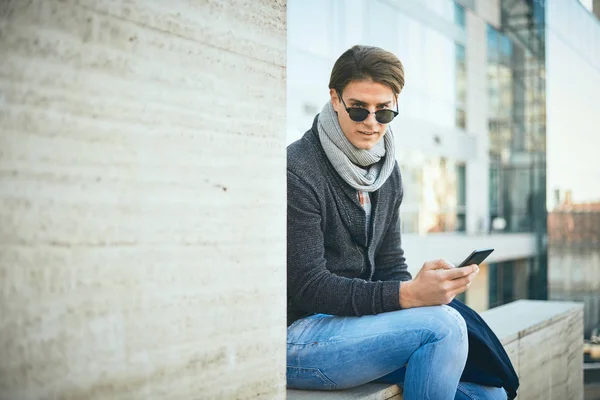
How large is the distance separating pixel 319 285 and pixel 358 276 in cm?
33

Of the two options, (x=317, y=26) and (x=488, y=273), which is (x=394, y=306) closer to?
(x=317, y=26)

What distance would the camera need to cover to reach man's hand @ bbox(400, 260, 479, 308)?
2.20 metres

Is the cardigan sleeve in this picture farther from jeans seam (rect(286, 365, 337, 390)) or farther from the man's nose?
the man's nose

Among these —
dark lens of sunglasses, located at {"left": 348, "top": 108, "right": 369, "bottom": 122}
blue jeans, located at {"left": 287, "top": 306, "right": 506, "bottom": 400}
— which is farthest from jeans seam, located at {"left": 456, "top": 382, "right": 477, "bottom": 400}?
dark lens of sunglasses, located at {"left": 348, "top": 108, "right": 369, "bottom": 122}

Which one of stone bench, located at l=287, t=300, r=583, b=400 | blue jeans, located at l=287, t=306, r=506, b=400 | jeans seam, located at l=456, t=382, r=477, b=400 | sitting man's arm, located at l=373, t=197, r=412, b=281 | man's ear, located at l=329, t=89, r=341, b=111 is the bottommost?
stone bench, located at l=287, t=300, r=583, b=400

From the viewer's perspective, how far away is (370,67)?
8.14 feet

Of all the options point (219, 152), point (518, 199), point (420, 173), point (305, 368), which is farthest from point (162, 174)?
point (518, 199)

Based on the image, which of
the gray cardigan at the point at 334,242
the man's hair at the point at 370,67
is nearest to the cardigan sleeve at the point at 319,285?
the gray cardigan at the point at 334,242

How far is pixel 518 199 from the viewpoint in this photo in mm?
24875

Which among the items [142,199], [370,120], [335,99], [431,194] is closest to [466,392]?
[370,120]

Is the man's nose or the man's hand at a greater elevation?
the man's nose

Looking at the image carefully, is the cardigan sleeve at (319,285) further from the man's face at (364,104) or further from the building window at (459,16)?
the building window at (459,16)

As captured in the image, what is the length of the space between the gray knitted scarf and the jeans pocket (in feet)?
2.27

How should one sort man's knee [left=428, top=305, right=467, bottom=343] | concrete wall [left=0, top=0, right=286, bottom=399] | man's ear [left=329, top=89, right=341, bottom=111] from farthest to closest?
man's ear [left=329, top=89, right=341, bottom=111]
man's knee [left=428, top=305, right=467, bottom=343]
concrete wall [left=0, top=0, right=286, bottom=399]
